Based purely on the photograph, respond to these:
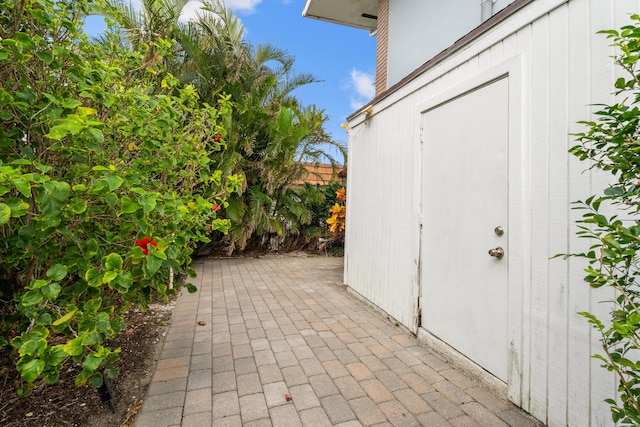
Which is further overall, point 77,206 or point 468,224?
point 468,224

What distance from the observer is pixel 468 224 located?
2.80 m

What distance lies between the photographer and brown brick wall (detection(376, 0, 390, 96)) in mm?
5820

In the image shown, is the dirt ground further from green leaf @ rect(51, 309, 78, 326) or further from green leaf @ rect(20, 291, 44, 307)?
green leaf @ rect(20, 291, 44, 307)

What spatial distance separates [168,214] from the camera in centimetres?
208

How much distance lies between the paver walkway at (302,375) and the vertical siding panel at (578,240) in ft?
1.37

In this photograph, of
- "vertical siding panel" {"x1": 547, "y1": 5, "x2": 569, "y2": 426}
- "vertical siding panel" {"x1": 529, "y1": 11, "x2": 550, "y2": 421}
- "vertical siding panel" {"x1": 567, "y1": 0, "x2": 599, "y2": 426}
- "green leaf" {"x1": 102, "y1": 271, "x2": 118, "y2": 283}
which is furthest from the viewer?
"vertical siding panel" {"x1": 529, "y1": 11, "x2": 550, "y2": 421}

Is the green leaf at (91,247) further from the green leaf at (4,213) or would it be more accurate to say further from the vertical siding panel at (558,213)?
the vertical siding panel at (558,213)

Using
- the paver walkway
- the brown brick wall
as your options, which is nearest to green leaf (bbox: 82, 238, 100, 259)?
the paver walkway

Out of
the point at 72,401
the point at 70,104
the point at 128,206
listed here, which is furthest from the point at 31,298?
the point at 72,401

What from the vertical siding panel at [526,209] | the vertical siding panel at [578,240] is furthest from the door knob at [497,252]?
the vertical siding panel at [578,240]

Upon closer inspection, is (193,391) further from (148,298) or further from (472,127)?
(472,127)

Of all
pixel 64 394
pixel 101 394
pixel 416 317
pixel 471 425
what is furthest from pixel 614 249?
pixel 64 394

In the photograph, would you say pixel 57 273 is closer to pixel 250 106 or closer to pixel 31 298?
pixel 31 298

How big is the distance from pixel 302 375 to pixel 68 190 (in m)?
2.16
